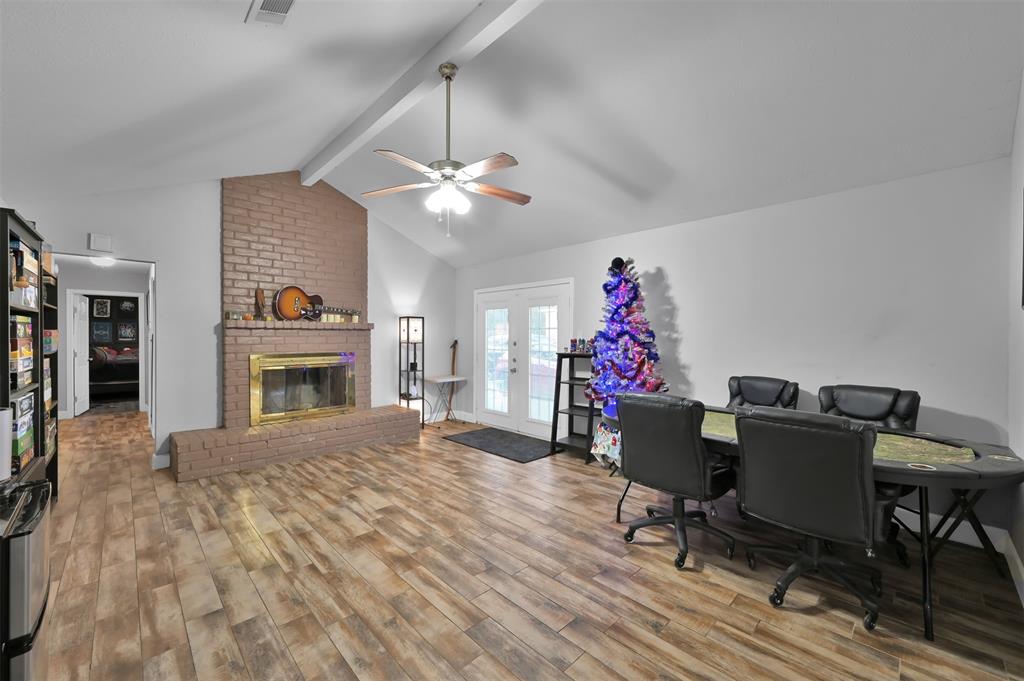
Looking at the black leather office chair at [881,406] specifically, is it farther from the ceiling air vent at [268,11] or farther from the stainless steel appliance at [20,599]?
the ceiling air vent at [268,11]

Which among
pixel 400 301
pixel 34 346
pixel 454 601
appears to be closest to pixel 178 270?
pixel 34 346

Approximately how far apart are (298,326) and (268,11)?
3.52 metres

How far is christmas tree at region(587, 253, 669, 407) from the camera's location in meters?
4.15

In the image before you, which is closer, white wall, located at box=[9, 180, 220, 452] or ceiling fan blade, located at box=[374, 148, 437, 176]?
ceiling fan blade, located at box=[374, 148, 437, 176]

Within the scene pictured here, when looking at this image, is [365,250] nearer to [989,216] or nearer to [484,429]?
[484,429]

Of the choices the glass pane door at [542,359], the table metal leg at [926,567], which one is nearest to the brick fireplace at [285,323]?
the glass pane door at [542,359]

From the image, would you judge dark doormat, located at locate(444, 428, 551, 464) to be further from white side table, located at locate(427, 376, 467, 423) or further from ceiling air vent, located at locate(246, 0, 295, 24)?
ceiling air vent, located at locate(246, 0, 295, 24)

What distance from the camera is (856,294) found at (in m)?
3.25

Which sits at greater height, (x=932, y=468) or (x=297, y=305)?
(x=297, y=305)

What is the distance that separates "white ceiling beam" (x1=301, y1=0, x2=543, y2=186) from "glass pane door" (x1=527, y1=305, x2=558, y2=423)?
284cm

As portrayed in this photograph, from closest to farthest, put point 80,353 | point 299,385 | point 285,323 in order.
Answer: point 285,323, point 299,385, point 80,353

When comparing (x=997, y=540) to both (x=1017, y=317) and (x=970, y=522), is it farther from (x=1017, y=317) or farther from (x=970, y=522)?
(x=1017, y=317)

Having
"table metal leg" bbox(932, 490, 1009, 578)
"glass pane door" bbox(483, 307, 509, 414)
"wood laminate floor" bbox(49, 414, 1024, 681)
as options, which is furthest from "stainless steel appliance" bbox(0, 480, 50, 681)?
"glass pane door" bbox(483, 307, 509, 414)

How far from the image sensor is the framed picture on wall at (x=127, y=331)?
27.7 feet
